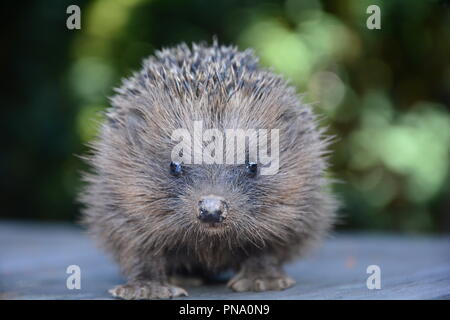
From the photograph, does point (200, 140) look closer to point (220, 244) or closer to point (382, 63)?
point (220, 244)

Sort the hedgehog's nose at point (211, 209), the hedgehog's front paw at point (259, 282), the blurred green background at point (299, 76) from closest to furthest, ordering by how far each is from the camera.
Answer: the hedgehog's nose at point (211, 209) → the hedgehog's front paw at point (259, 282) → the blurred green background at point (299, 76)

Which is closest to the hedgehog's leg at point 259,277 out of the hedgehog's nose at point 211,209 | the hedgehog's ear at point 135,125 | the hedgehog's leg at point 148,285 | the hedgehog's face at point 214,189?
the hedgehog's leg at point 148,285

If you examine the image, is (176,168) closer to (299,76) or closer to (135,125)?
(135,125)

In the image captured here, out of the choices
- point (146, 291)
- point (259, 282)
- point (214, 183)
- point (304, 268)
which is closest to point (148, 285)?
point (146, 291)

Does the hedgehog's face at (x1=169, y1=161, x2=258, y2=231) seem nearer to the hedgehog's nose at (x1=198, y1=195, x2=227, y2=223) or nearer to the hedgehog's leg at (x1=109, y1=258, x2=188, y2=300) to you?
the hedgehog's nose at (x1=198, y1=195, x2=227, y2=223)

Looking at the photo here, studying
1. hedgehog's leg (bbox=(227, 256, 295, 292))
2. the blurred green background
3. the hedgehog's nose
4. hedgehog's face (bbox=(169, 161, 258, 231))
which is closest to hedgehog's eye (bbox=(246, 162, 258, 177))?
hedgehog's face (bbox=(169, 161, 258, 231))

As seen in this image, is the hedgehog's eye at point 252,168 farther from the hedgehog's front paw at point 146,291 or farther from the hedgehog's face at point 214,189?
the hedgehog's front paw at point 146,291

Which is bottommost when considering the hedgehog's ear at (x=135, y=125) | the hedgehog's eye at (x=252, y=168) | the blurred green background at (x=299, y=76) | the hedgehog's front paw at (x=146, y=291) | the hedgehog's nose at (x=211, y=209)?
the hedgehog's front paw at (x=146, y=291)
